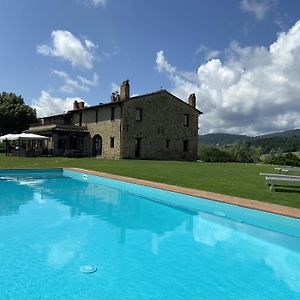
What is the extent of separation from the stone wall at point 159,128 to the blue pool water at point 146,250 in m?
19.6

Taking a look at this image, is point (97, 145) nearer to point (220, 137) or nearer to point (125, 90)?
point (125, 90)

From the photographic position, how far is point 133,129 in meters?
30.8

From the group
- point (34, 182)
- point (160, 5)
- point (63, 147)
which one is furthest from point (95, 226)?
point (63, 147)

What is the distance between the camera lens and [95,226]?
7996 millimetres

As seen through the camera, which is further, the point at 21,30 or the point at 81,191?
the point at 21,30

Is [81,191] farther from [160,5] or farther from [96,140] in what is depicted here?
[96,140]

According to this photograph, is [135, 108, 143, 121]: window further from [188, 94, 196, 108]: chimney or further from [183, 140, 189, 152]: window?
[188, 94, 196, 108]: chimney

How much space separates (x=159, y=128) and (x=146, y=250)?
26.8 metres

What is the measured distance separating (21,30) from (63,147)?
58.9ft

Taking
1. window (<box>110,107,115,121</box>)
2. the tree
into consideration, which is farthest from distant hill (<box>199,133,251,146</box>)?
window (<box>110,107,115,121</box>)

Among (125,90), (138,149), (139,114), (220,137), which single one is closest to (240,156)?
(138,149)

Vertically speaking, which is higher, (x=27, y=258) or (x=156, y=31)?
(x=156, y=31)

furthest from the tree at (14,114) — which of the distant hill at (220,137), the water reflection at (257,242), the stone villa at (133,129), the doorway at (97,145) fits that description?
the distant hill at (220,137)

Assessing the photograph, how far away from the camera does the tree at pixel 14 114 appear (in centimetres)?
4163
